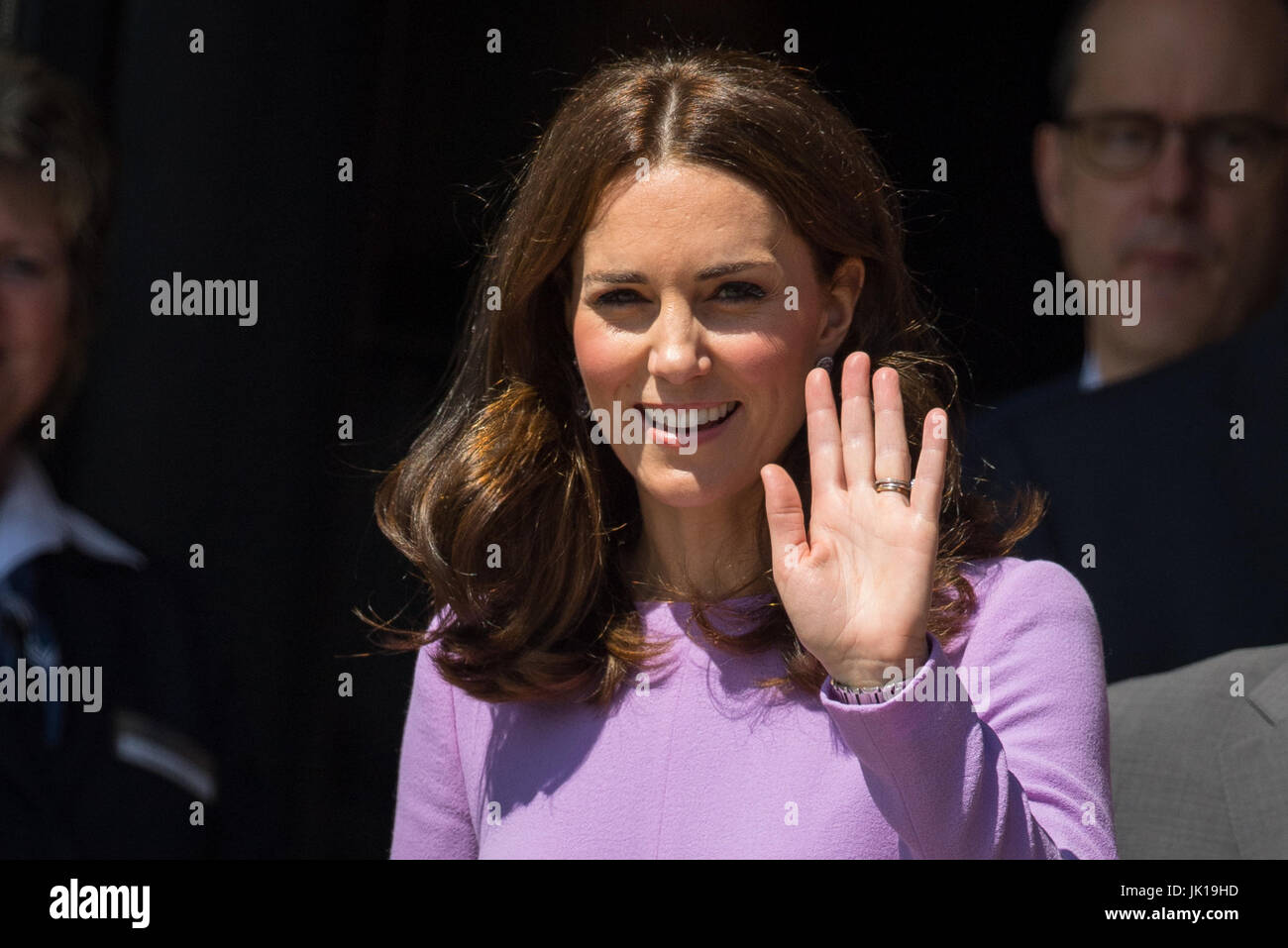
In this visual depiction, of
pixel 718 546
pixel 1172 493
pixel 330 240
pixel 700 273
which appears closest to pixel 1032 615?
pixel 718 546

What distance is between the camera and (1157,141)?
9.89ft

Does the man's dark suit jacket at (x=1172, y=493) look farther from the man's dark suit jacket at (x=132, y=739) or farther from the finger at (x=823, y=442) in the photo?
the man's dark suit jacket at (x=132, y=739)

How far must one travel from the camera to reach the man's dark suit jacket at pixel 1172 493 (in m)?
2.99

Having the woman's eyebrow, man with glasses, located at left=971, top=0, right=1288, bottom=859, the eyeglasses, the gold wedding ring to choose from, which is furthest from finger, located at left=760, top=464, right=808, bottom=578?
the eyeglasses

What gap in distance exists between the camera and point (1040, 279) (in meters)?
3.20

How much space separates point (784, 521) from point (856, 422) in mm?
150

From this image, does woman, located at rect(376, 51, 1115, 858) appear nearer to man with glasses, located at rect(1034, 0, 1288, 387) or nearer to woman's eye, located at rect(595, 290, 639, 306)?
woman's eye, located at rect(595, 290, 639, 306)

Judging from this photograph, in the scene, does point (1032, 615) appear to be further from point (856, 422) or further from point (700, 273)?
point (700, 273)

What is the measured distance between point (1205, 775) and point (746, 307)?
3.77 feet

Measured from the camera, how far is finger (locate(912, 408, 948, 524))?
6.01 feet

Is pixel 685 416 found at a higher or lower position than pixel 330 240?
lower

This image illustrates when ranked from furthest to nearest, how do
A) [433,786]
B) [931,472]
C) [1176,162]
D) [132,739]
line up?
[132,739]
[1176,162]
[433,786]
[931,472]

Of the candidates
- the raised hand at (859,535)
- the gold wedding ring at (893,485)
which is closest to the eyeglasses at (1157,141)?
the raised hand at (859,535)
